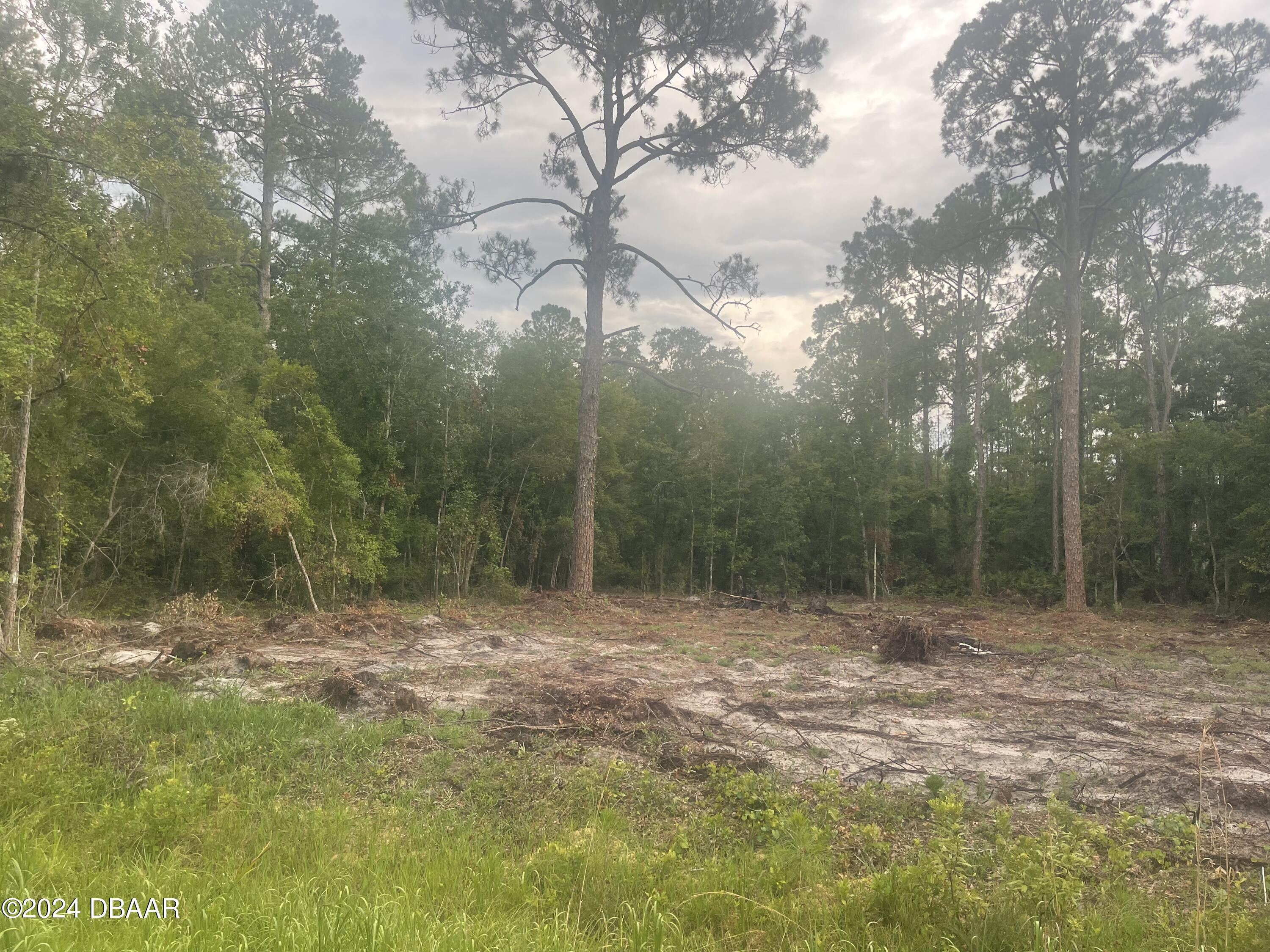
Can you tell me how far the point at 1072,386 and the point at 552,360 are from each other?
14.4 metres

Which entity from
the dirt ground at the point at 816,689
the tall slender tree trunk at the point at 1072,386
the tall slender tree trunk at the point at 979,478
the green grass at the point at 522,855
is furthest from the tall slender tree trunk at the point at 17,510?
the tall slender tree trunk at the point at 979,478

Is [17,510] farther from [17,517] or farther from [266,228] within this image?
[266,228]

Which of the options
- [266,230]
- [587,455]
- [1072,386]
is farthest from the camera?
[266,230]

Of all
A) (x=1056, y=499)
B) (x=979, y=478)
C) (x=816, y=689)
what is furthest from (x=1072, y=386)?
(x=816, y=689)

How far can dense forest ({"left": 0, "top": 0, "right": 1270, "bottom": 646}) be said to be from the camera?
984 centimetres

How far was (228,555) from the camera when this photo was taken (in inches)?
610

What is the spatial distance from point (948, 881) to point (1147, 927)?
85 centimetres

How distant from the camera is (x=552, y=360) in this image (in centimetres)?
2220

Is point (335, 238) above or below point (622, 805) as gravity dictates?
above

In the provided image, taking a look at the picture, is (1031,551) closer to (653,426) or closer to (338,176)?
(653,426)

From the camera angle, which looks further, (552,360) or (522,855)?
(552,360)

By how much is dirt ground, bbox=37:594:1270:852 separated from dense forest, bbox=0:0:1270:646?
131 inches

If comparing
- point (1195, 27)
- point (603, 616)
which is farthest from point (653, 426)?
point (1195, 27)

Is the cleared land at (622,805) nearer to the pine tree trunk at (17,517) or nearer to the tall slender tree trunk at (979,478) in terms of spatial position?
the pine tree trunk at (17,517)
